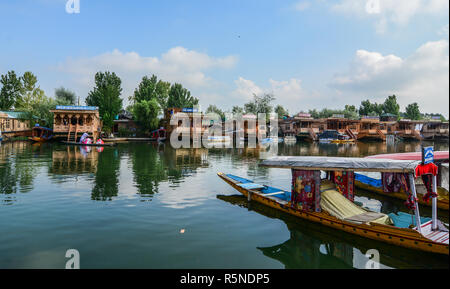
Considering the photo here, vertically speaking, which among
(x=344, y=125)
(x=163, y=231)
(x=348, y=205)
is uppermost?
(x=344, y=125)

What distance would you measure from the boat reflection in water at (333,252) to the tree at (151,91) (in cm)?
6354

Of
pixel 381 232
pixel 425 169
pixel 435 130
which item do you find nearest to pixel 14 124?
pixel 381 232

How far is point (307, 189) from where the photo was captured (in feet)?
32.8

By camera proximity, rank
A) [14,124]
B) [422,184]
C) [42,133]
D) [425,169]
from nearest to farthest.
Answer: [425,169] < [422,184] < [42,133] < [14,124]

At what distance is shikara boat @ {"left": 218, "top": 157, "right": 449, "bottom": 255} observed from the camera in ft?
25.4

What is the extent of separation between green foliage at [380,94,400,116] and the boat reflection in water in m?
96.4

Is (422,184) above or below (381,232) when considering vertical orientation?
above

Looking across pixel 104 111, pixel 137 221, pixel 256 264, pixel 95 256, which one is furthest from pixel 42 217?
pixel 104 111

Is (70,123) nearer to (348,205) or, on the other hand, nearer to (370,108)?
(348,205)

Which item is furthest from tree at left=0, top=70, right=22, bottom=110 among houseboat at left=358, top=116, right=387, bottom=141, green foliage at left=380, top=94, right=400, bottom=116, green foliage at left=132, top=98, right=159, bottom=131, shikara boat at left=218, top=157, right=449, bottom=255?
green foliage at left=380, top=94, right=400, bottom=116

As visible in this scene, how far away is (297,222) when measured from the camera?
10.2 meters

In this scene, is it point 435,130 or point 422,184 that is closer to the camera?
point 422,184

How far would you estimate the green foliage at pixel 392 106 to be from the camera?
8950cm

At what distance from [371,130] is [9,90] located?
281 ft
